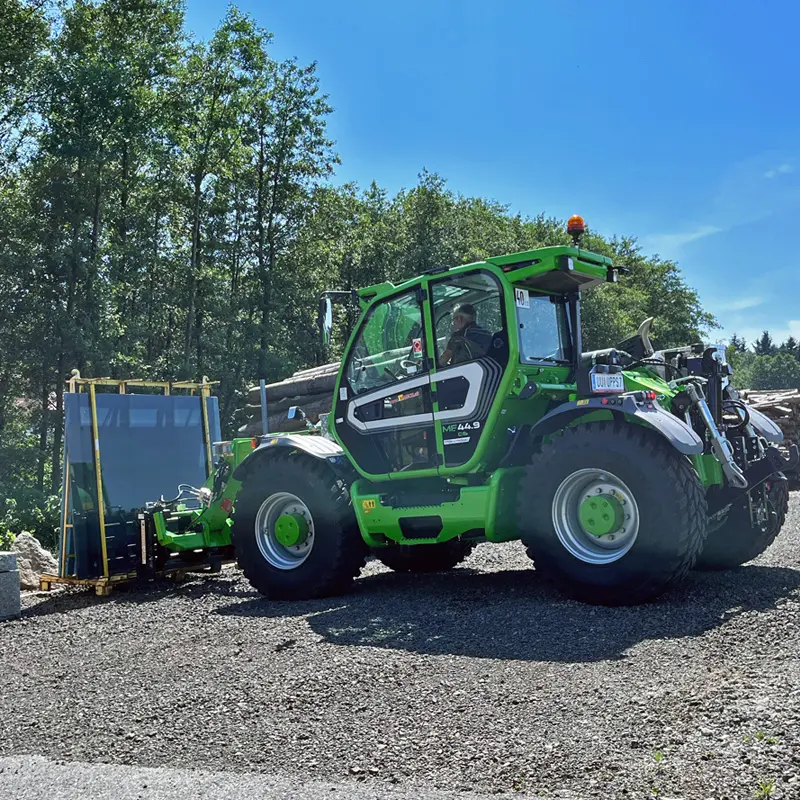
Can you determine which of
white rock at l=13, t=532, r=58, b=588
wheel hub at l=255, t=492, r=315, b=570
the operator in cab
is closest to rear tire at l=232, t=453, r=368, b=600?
wheel hub at l=255, t=492, r=315, b=570

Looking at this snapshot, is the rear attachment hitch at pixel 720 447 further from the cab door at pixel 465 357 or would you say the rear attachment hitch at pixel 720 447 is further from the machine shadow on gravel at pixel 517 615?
the cab door at pixel 465 357

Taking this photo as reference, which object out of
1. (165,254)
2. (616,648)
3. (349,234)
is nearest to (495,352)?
(616,648)

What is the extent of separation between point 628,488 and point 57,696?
4203 mm

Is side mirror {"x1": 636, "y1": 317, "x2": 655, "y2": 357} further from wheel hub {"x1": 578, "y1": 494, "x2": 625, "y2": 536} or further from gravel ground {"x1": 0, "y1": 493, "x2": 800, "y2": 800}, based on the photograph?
gravel ground {"x1": 0, "y1": 493, "x2": 800, "y2": 800}

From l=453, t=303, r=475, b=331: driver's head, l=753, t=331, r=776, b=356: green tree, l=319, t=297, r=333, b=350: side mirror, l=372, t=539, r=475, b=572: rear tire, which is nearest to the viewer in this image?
l=453, t=303, r=475, b=331: driver's head

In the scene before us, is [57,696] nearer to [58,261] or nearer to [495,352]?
[495,352]

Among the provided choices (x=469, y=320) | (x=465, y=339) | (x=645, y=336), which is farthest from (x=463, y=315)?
(x=645, y=336)

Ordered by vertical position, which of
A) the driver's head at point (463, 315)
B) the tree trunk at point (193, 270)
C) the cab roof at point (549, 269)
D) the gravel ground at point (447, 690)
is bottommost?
the gravel ground at point (447, 690)

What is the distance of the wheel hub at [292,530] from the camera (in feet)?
27.9

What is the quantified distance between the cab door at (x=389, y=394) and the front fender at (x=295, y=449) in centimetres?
17

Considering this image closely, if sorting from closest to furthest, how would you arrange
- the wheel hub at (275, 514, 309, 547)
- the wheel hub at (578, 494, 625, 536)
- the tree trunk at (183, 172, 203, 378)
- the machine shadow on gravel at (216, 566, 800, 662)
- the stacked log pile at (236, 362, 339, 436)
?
the machine shadow on gravel at (216, 566, 800, 662) < the wheel hub at (578, 494, 625, 536) < the wheel hub at (275, 514, 309, 547) < the stacked log pile at (236, 362, 339, 436) < the tree trunk at (183, 172, 203, 378)

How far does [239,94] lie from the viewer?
106 ft

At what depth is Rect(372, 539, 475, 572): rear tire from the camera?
30.9 feet

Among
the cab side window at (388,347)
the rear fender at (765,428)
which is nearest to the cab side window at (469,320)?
the cab side window at (388,347)
